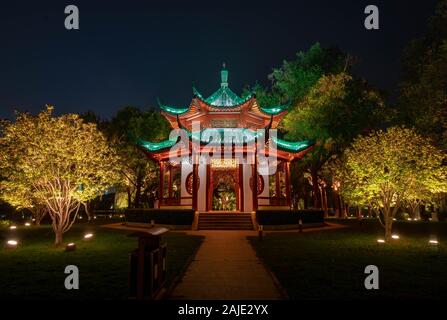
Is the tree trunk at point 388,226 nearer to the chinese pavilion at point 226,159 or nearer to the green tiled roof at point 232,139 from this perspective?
the chinese pavilion at point 226,159

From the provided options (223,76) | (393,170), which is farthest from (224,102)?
(393,170)

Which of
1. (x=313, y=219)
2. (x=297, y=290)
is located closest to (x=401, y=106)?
(x=313, y=219)

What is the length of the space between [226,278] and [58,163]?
9.09 m

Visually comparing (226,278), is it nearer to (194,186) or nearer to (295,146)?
(194,186)

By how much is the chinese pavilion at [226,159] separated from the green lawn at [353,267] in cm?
1005

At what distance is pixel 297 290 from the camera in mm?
6801

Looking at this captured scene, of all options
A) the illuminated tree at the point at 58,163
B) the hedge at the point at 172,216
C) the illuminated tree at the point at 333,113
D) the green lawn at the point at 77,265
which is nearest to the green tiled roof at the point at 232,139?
the illuminated tree at the point at 333,113

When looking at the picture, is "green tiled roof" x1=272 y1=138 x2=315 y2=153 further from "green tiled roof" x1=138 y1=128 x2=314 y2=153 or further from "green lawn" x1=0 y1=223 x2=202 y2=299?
"green lawn" x1=0 y1=223 x2=202 y2=299

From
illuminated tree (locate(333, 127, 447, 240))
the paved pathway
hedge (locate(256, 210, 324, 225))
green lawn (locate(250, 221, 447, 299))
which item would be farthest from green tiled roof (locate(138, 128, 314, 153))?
the paved pathway

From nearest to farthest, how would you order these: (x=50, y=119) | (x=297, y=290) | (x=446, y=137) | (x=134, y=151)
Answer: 1. (x=297, y=290)
2. (x=50, y=119)
3. (x=446, y=137)
4. (x=134, y=151)

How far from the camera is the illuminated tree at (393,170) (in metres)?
14.7

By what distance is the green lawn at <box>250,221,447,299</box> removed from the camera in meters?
6.73
